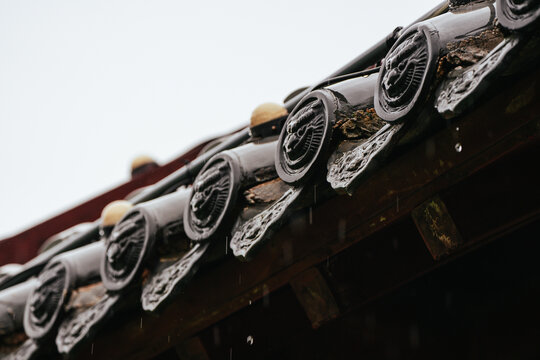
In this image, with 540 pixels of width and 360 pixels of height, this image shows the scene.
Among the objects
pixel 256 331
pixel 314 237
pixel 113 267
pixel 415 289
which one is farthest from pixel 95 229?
pixel 415 289

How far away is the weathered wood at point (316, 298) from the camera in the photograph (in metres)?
2.77

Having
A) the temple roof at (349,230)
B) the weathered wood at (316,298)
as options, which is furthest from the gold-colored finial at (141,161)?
the weathered wood at (316,298)

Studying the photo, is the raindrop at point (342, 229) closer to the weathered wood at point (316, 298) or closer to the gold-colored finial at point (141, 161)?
the weathered wood at point (316, 298)

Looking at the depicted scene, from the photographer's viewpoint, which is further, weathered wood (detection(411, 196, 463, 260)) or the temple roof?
weathered wood (detection(411, 196, 463, 260))

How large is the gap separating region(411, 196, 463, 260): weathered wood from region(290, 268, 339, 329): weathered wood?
55cm

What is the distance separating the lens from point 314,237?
2648mm

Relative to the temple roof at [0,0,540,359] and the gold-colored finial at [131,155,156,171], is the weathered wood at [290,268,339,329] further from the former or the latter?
the gold-colored finial at [131,155,156,171]

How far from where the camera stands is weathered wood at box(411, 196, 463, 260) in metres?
2.39

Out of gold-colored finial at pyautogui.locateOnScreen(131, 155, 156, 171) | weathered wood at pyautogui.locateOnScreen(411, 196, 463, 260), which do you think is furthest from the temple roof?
gold-colored finial at pyautogui.locateOnScreen(131, 155, 156, 171)

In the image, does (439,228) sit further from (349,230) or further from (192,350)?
(192,350)

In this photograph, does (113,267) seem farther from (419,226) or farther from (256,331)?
(419,226)

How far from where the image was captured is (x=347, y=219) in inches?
100

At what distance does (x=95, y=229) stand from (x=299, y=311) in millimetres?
1332

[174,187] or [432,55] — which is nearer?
[432,55]
